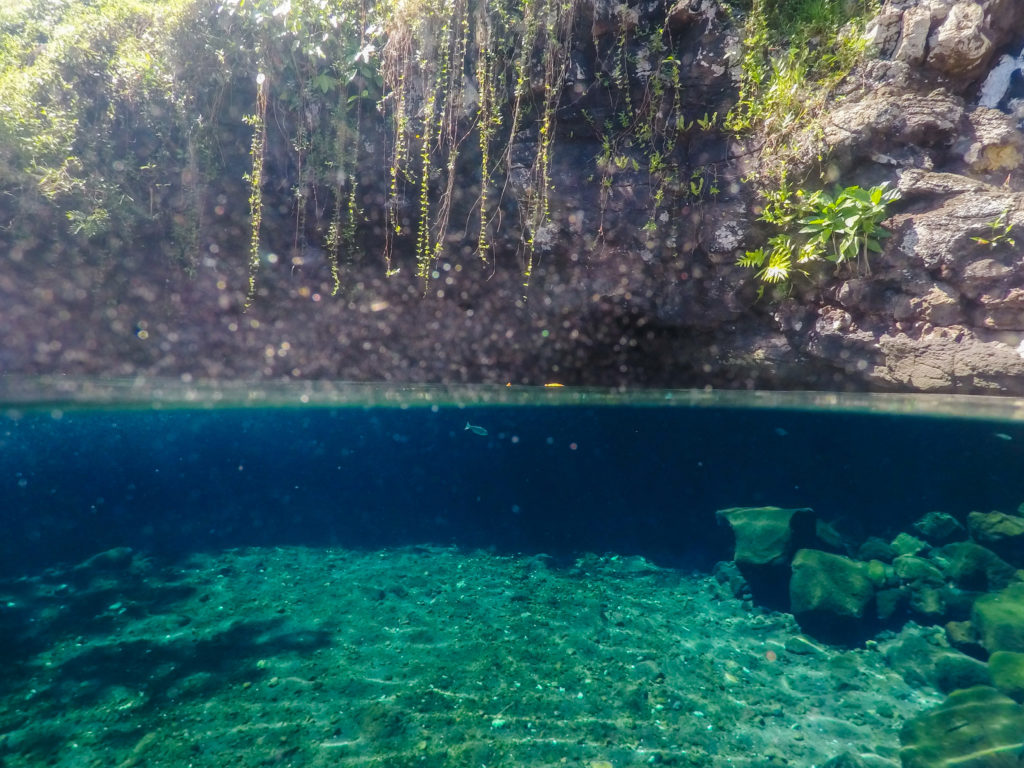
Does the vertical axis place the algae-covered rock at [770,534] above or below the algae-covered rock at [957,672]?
above

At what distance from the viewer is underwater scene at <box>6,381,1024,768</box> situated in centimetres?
423

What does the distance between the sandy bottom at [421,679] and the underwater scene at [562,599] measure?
0.10 feet

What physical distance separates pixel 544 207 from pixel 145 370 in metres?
7.55

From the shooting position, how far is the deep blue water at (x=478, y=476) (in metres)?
10.0

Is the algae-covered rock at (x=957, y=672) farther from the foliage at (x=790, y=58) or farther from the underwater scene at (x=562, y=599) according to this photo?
the foliage at (x=790, y=58)

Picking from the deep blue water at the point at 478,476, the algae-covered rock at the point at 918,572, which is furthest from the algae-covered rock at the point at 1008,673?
the deep blue water at the point at 478,476

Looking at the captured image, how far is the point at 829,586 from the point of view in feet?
21.8

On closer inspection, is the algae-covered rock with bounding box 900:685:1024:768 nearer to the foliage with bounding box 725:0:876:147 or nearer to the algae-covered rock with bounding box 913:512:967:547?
the algae-covered rock with bounding box 913:512:967:547

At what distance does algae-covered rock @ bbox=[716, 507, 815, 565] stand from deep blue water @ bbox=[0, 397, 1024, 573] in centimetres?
175

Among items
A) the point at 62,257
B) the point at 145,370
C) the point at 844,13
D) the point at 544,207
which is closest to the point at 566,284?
the point at 544,207

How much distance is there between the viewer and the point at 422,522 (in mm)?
15969

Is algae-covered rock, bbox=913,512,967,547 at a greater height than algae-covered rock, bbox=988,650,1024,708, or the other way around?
Answer: algae-covered rock, bbox=988,650,1024,708

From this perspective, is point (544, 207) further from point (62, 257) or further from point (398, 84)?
point (62, 257)

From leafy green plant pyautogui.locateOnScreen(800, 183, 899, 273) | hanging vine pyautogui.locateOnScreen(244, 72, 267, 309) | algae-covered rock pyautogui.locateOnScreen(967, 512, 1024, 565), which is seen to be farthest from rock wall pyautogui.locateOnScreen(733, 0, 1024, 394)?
hanging vine pyautogui.locateOnScreen(244, 72, 267, 309)
